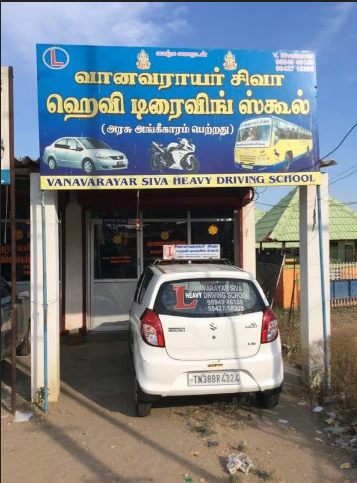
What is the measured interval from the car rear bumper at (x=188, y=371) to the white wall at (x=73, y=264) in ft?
15.6

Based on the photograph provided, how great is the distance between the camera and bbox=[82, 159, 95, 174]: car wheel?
17.6ft

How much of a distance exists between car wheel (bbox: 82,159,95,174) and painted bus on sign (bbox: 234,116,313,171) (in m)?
1.75

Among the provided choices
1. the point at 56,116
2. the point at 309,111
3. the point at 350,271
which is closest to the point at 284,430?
the point at 309,111

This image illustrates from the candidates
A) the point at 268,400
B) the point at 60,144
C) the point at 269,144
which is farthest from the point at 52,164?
the point at 268,400

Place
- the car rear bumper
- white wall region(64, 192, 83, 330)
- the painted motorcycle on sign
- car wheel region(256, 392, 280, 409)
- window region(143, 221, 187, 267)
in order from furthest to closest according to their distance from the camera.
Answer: window region(143, 221, 187, 267), white wall region(64, 192, 83, 330), the painted motorcycle on sign, car wheel region(256, 392, 280, 409), the car rear bumper

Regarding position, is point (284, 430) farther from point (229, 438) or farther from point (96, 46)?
point (96, 46)

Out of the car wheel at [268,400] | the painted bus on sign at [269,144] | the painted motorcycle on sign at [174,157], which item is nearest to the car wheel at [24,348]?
the painted motorcycle on sign at [174,157]

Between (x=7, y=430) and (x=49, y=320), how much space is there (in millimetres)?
1291

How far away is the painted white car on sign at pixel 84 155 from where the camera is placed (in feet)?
17.5

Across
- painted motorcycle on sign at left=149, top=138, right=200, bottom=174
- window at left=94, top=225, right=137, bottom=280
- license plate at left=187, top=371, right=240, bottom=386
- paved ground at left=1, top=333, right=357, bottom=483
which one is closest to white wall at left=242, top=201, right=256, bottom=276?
window at left=94, top=225, right=137, bottom=280

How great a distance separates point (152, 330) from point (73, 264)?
197 inches

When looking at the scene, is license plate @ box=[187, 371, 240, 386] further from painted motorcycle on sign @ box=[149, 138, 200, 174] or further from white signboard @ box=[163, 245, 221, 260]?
painted motorcycle on sign @ box=[149, 138, 200, 174]

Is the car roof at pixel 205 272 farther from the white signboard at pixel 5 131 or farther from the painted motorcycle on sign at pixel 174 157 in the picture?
the white signboard at pixel 5 131

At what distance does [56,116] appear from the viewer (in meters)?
5.33
